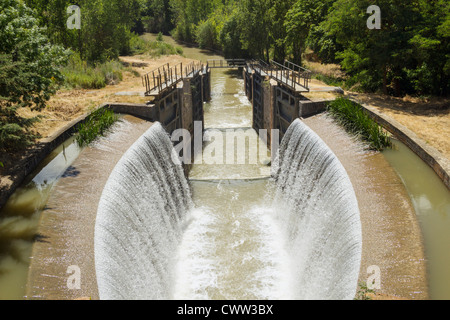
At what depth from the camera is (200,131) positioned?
79.1 ft

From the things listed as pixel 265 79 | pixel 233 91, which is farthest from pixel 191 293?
pixel 233 91

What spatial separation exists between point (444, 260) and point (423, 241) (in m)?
0.59

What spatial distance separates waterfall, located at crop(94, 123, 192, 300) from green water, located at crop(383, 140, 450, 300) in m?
6.14

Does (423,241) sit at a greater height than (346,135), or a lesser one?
lesser

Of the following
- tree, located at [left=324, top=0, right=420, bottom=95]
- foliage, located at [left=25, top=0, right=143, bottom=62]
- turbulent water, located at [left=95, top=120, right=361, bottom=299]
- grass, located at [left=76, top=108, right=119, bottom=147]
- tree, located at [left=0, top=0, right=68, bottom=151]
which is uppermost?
foliage, located at [left=25, top=0, right=143, bottom=62]

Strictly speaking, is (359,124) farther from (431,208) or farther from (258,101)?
(258,101)

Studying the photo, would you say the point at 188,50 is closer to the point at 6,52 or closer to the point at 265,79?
the point at 265,79

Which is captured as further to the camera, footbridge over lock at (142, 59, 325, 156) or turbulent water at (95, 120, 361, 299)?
footbridge over lock at (142, 59, 325, 156)

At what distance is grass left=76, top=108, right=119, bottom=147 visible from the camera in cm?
1309

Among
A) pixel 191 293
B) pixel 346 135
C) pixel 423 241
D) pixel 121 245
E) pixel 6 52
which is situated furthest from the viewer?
pixel 346 135

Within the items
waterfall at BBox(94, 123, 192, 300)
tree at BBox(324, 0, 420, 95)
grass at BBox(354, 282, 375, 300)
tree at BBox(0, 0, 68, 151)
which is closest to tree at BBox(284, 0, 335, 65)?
tree at BBox(324, 0, 420, 95)

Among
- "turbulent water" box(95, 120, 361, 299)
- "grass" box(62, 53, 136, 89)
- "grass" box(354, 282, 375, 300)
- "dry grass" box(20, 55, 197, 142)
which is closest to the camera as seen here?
"grass" box(354, 282, 375, 300)

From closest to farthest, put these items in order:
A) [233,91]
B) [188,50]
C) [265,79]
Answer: [265,79]
[233,91]
[188,50]

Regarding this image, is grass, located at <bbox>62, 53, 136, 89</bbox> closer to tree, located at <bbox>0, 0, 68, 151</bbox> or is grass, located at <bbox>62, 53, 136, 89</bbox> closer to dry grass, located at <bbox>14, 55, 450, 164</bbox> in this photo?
dry grass, located at <bbox>14, 55, 450, 164</bbox>
